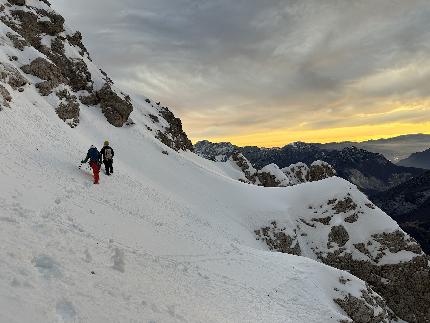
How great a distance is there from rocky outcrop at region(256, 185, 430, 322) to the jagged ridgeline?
1062 inches

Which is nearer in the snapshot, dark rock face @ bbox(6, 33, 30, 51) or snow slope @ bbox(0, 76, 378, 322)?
snow slope @ bbox(0, 76, 378, 322)

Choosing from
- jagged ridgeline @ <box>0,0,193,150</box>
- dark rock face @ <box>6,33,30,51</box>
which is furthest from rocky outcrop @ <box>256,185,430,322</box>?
dark rock face @ <box>6,33,30,51</box>

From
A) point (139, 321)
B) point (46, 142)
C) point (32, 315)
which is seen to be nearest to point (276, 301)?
point (139, 321)

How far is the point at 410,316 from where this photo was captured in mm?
52500

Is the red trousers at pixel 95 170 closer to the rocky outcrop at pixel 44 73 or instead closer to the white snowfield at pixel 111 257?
the white snowfield at pixel 111 257

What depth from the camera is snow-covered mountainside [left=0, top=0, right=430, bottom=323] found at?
497 inches

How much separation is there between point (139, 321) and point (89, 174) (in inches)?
672

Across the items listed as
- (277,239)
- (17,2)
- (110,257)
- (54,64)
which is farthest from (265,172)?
(110,257)

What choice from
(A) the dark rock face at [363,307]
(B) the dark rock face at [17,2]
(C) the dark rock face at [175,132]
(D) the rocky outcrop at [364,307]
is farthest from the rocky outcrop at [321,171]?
(B) the dark rock face at [17,2]

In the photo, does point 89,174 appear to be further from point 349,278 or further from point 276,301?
point 349,278

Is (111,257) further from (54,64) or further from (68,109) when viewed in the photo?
(54,64)

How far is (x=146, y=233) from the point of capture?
2241 cm

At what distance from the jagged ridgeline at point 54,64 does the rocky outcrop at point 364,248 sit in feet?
88.5

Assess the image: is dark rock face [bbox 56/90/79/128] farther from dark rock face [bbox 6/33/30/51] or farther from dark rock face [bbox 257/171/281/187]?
dark rock face [bbox 257/171/281/187]
